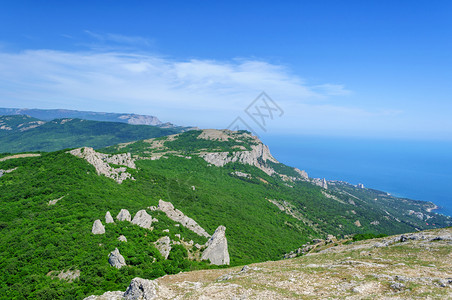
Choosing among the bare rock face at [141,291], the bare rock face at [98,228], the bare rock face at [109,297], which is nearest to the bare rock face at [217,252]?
the bare rock face at [98,228]

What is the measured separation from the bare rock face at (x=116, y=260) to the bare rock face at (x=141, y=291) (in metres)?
15.2

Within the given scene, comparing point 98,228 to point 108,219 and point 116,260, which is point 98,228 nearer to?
point 108,219

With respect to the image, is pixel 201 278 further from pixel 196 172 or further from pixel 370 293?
pixel 196 172

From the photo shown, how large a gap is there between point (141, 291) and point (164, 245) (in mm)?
23776

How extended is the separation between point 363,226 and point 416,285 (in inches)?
6830

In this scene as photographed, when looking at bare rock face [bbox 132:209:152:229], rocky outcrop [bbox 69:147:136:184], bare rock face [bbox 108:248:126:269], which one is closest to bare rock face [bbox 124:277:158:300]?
bare rock face [bbox 108:248:126:269]

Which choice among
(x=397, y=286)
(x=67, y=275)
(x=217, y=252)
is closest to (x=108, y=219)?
(x=67, y=275)

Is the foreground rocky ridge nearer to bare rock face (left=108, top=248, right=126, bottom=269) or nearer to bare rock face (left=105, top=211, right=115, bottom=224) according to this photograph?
bare rock face (left=108, top=248, right=126, bottom=269)

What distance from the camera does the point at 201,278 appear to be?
86.8 feet

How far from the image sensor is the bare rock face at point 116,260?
31500 mm

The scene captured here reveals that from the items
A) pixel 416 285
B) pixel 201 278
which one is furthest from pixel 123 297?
pixel 416 285

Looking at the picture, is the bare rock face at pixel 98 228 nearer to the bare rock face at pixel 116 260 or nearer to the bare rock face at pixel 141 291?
the bare rock face at pixel 116 260

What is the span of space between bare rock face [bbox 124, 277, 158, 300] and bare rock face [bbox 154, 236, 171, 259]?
2174 cm

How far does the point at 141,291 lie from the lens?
1859cm
